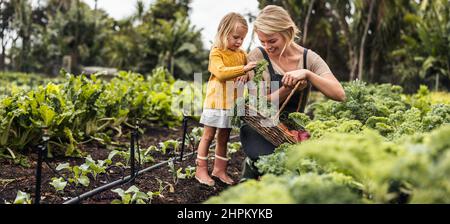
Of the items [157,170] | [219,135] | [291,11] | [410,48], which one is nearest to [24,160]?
[157,170]

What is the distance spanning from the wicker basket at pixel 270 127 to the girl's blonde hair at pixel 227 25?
2.09ft

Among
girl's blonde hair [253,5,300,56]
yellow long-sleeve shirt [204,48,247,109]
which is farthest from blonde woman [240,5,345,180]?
yellow long-sleeve shirt [204,48,247,109]

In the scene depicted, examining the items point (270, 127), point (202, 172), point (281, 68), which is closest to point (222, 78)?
point (281, 68)

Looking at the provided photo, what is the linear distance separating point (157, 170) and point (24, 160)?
1.14m

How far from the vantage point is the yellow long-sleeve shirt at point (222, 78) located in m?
3.36

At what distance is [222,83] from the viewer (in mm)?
3488

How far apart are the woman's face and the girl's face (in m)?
0.16

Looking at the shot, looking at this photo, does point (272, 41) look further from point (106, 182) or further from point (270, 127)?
point (106, 182)

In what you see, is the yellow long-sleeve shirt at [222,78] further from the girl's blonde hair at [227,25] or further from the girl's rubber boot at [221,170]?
the girl's rubber boot at [221,170]

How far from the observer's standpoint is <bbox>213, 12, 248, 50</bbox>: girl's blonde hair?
10.8 ft

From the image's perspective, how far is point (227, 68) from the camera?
128 inches

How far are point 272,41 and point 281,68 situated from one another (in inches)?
11.2

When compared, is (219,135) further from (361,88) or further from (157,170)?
(361,88)

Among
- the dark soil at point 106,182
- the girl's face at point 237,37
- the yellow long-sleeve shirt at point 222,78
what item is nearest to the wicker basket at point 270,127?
the yellow long-sleeve shirt at point 222,78
